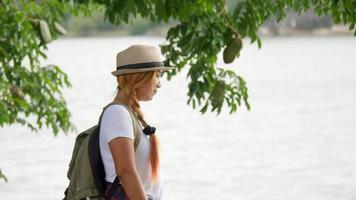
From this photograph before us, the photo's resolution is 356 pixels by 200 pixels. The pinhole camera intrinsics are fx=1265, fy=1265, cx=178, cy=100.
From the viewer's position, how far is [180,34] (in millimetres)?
11242

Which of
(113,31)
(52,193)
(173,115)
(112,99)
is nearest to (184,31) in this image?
(112,99)

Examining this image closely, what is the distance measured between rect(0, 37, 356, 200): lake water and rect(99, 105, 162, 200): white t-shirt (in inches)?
12.9

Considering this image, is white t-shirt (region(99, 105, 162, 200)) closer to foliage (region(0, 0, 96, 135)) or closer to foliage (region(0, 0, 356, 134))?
foliage (region(0, 0, 356, 134))

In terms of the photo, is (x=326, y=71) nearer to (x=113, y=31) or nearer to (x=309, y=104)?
(x=309, y=104)

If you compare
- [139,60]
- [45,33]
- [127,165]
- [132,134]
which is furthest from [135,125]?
[45,33]

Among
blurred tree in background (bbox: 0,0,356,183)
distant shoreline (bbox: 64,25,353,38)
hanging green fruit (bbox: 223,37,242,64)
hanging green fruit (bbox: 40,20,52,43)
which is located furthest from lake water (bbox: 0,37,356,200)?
distant shoreline (bbox: 64,25,353,38)

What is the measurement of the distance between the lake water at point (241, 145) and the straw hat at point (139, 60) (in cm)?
19

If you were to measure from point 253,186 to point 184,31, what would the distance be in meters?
14.8

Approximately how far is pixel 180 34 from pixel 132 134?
5.72 metres

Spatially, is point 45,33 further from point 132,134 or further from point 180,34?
point 132,134

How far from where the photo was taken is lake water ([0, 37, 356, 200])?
23.4 m

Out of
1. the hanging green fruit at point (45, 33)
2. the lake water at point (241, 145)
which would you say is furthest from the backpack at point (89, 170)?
the hanging green fruit at point (45, 33)

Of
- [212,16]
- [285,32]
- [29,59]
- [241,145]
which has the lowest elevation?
[285,32]

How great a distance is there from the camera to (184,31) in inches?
358
